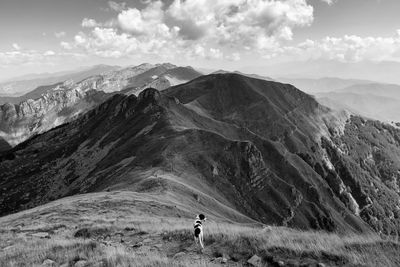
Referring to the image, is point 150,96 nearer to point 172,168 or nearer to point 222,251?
point 172,168

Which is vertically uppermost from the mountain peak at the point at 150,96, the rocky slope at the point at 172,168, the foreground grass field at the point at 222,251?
the mountain peak at the point at 150,96

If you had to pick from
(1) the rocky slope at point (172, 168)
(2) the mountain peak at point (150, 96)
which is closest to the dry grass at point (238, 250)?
(1) the rocky slope at point (172, 168)

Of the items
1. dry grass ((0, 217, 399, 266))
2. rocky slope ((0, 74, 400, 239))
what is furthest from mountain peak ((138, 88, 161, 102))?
dry grass ((0, 217, 399, 266))

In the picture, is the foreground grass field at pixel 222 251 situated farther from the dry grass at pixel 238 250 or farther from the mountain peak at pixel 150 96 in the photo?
the mountain peak at pixel 150 96

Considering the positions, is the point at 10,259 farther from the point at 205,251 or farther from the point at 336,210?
the point at 336,210

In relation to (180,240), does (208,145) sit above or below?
below

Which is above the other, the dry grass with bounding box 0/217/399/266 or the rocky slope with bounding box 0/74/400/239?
the dry grass with bounding box 0/217/399/266

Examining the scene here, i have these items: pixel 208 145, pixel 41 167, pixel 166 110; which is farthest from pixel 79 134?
pixel 208 145

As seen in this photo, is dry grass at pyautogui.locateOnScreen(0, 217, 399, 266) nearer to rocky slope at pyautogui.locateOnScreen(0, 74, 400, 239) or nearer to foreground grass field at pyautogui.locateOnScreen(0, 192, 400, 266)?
foreground grass field at pyautogui.locateOnScreen(0, 192, 400, 266)

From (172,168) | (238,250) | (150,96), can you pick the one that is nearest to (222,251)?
(238,250)

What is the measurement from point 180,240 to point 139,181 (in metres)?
51.0

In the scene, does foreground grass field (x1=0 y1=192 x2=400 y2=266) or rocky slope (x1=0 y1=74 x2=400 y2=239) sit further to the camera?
rocky slope (x1=0 y1=74 x2=400 y2=239)

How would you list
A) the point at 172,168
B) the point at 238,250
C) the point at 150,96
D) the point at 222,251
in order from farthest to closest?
1. the point at 150,96
2. the point at 172,168
3. the point at 222,251
4. the point at 238,250

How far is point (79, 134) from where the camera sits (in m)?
184
